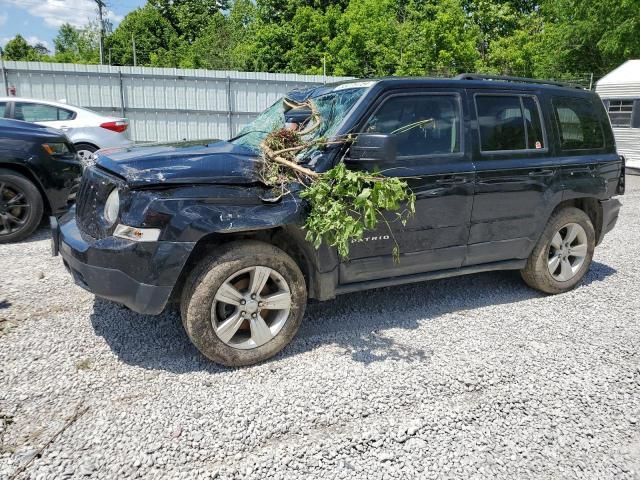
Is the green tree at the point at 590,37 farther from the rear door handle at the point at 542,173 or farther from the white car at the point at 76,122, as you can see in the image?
the rear door handle at the point at 542,173

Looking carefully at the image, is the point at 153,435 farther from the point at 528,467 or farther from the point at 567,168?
the point at 567,168

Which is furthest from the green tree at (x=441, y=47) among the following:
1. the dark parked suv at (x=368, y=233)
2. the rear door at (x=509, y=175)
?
the rear door at (x=509, y=175)

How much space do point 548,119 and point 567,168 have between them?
470 mm

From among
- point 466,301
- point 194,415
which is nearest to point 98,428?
point 194,415

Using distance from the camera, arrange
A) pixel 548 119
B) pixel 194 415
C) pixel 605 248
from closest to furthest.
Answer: pixel 194 415
pixel 548 119
pixel 605 248

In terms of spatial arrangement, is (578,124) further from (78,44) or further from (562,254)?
(78,44)

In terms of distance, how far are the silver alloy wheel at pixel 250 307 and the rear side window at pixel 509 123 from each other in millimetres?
2045

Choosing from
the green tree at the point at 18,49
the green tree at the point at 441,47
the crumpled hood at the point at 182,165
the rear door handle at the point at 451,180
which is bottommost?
the rear door handle at the point at 451,180

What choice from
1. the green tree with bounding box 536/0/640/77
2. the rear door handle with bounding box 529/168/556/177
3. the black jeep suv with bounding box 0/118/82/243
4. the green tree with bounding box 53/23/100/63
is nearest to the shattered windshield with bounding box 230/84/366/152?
the rear door handle with bounding box 529/168/556/177

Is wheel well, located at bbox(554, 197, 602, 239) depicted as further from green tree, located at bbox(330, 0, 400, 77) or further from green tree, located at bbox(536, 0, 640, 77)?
green tree, located at bbox(330, 0, 400, 77)

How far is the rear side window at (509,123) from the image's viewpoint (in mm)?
4211

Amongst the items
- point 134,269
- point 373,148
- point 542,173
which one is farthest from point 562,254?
point 134,269

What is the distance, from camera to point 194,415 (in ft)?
9.49

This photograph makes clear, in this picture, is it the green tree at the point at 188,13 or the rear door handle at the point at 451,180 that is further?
the green tree at the point at 188,13
